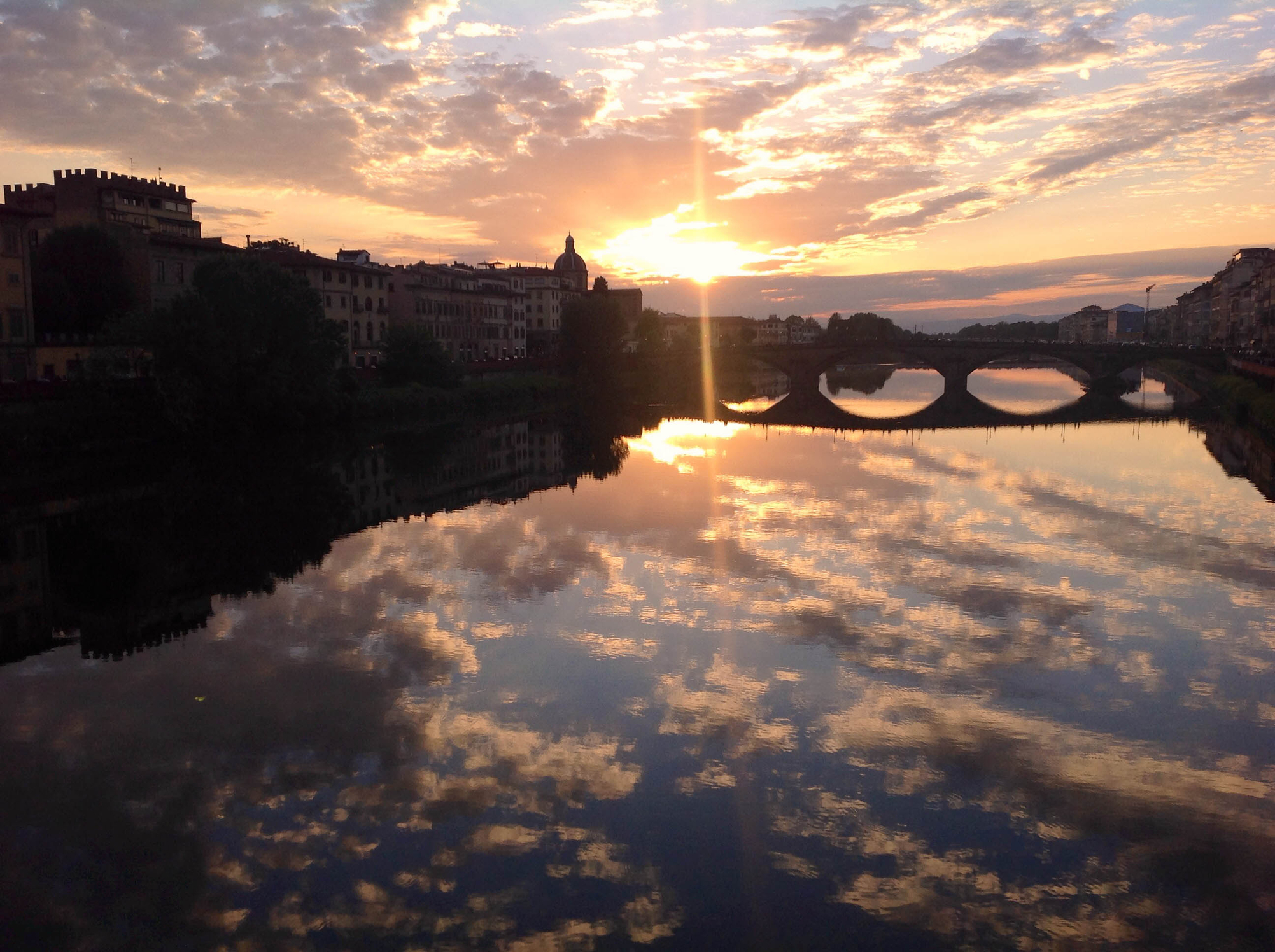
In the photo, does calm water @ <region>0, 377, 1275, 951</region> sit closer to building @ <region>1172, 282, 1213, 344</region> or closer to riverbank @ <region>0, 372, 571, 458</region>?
riverbank @ <region>0, 372, 571, 458</region>

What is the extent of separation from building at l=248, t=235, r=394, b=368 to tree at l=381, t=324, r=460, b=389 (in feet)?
28.7

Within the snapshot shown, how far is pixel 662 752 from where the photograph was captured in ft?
45.1

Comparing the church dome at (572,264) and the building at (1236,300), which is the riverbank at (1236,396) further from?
the church dome at (572,264)

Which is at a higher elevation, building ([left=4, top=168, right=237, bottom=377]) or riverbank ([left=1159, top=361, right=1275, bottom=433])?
building ([left=4, top=168, right=237, bottom=377])

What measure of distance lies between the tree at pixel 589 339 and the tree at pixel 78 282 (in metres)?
46.2

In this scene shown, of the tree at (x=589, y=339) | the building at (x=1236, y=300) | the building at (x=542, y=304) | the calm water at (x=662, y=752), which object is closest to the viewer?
the calm water at (x=662, y=752)

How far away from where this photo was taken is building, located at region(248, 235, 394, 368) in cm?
7794

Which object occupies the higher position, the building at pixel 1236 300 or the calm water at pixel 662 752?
the building at pixel 1236 300

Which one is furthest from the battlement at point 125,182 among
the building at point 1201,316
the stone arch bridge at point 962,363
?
the building at point 1201,316

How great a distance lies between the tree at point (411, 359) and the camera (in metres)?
67.8

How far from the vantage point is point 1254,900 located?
10211 mm

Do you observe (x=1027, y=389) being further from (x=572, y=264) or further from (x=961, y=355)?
(x=572, y=264)

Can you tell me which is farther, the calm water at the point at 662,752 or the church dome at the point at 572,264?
the church dome at the point at 572,264

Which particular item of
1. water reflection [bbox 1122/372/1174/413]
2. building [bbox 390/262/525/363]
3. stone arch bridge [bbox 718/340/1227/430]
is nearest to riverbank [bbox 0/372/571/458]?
building [bbox 390/262/525/363]
